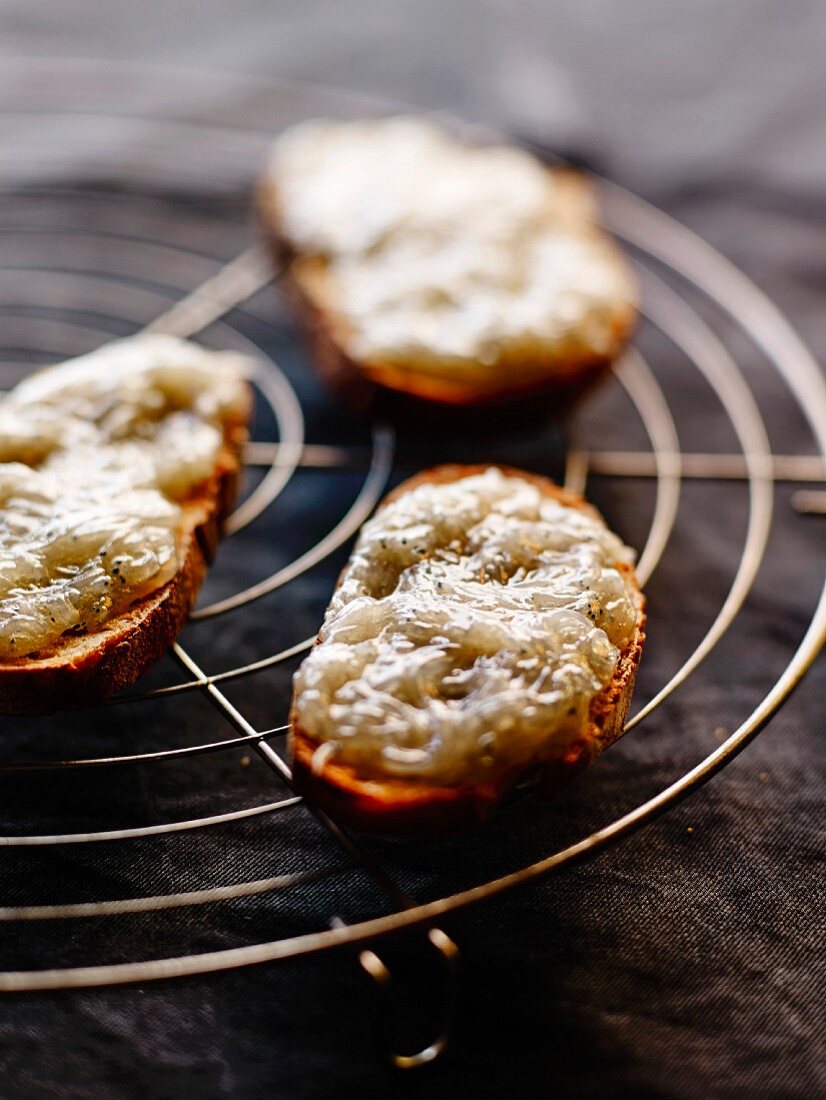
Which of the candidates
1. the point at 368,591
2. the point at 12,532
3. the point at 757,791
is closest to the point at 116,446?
the point at 12,532

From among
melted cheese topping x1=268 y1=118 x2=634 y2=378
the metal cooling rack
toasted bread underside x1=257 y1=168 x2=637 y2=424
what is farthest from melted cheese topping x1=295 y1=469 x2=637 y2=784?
melted cheese topping x1=268 y1=118 x2=634 y2=378

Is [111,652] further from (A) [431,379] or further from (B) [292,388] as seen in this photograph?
(B) [292,388]

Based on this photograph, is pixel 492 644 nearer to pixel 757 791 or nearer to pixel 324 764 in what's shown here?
pixel 324 764

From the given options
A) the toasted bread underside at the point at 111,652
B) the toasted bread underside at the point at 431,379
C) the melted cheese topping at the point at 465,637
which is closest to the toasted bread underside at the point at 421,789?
the melted cheese topping at the point at 465,637

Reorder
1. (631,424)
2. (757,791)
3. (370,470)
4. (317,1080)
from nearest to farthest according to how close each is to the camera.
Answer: (317,1080)
(757,791)
(370,470)
(631,424)

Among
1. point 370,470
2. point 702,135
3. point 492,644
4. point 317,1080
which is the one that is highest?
point 702,135

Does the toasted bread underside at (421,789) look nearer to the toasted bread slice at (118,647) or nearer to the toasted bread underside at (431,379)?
the toasted bread slice at (118,647)

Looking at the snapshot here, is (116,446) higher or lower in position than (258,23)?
lower

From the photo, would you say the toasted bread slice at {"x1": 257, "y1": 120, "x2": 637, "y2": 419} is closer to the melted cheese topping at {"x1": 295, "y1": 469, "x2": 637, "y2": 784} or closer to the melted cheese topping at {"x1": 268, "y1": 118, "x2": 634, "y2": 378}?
the melted cheese topping at {"x1": 268, "y1": 118, "x2": 634, "y2": 378}
